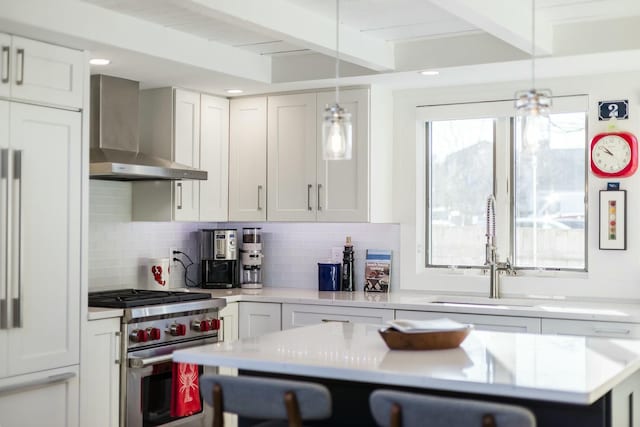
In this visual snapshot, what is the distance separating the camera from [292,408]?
8.70 feet

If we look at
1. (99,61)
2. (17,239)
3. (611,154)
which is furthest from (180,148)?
(611,154)

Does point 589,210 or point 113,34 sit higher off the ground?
point 113,34

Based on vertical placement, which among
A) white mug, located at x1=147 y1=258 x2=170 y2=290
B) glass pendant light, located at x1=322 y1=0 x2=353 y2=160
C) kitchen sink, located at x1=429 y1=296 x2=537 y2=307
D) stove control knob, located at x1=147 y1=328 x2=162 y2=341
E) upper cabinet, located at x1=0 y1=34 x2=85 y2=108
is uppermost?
upper cabinet, located at x1=0 y1=34 x2=85 y2=108

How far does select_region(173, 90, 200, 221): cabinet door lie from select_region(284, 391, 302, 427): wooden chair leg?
2.97 m

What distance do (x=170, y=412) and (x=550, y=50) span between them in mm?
2915

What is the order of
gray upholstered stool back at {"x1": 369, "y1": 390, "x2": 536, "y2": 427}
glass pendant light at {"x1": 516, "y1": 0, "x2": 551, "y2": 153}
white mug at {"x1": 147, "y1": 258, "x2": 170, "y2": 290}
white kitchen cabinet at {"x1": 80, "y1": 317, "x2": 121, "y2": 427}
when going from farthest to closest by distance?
1. white mug at {"x1": 147, "y1": 258, "x2": 170, "y2": 290}
2. white kitchen cabinet at {"x1": 80, "y1": 317, "x2": 121, "y2": 427}
3. glass pendant light at {"x1": 516, "y1": 0, "x2": 551, "y2": 153}
4. gray upholstered stool back at {"x1": 369, "y1": 390, "x2": 536, "y2": 427}

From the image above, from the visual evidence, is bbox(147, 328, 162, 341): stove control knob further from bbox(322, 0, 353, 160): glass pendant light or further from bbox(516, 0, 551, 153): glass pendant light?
bbox(516, 0, 551, 153): glass pendant light

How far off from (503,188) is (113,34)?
2639mm

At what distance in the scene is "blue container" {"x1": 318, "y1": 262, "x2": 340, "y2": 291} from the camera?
5.82 metres

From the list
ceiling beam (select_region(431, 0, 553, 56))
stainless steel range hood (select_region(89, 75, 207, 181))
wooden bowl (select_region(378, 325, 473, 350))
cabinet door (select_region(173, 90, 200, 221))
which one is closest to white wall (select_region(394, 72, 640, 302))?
ceiling beam (select_region(431, 0, 553, 56))

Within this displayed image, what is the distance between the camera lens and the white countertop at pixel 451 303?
458 cm

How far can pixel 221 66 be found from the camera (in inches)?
196

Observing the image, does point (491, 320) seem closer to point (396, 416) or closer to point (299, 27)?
point (299, 27)

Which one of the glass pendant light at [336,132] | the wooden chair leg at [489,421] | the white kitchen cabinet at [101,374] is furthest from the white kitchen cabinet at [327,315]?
the wooden chair leg at [489,421]
